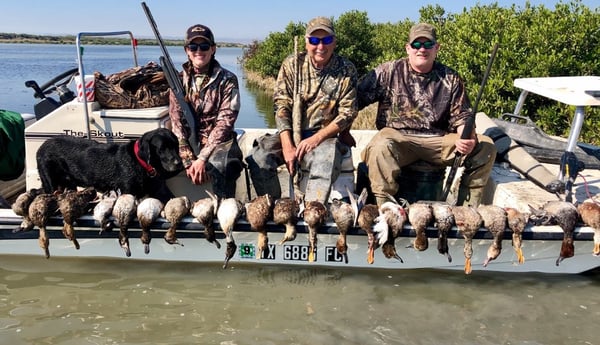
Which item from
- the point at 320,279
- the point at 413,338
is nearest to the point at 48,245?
the point at 320,279

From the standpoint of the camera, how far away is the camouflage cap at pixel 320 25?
4820mm

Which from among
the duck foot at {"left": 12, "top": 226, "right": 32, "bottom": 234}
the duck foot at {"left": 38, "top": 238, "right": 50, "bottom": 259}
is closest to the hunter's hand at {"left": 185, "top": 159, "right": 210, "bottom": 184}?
the duck foot at {"left": 38, "top": 238, "right": 50, "bottom": 259}

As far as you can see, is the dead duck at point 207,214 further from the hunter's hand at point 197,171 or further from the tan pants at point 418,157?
the tan pants at point 418,157

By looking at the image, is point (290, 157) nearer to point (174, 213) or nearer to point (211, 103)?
point (211, 103)

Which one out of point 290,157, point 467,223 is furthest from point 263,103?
point 467,223

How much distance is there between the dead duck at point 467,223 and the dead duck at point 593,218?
0.83 meters

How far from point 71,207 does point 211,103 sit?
5.00 feet

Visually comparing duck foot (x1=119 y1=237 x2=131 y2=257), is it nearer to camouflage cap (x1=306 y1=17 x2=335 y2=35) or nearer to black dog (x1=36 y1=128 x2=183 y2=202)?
black dog (x1=36 y1=128 x2=183 y2=202)

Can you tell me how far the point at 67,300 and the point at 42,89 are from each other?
3.04 m

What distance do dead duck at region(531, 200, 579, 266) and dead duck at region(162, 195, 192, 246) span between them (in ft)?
9.30

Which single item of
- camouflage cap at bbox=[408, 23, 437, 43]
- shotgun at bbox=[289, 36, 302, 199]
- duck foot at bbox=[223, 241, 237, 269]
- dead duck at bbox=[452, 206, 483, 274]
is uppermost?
camouflage cap at bbox=[408, 23, 437, 43]

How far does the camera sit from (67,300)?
458 cm

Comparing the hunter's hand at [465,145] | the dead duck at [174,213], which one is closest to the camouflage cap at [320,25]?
the hunter's hand at [465,145]

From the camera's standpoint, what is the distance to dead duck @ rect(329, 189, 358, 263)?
14.4 ft
